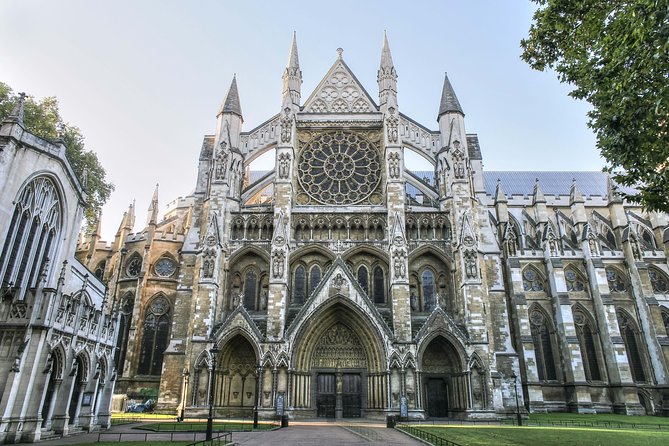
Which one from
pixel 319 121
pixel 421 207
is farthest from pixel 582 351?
pixel 319 121

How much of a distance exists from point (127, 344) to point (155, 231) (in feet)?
29.8

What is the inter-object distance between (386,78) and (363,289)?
16119 mm

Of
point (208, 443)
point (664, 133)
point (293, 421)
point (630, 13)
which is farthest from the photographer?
point (293, 421)

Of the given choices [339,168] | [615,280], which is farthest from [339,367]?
[615,280]

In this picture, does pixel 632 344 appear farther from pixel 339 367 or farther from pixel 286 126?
pixel 286 126

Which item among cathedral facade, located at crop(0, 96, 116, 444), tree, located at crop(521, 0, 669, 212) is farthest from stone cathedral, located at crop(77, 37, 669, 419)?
tree, located at crop(521, 0, 669, 212)

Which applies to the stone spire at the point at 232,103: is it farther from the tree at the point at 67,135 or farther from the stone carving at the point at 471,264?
the stone carving at the point at 471,264

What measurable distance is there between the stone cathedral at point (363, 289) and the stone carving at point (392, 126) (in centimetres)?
9

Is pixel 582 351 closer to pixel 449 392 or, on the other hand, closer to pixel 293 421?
pixel 449 392

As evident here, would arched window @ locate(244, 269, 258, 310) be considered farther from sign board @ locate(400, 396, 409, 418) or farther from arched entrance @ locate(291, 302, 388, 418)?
sign board @ locate(400, 396, 409, 418)

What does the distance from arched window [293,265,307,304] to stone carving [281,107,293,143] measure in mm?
8956

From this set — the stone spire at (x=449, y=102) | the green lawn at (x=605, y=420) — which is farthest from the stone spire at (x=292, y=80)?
the green lawn at (x=605, y=420)

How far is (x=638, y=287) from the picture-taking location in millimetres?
38406

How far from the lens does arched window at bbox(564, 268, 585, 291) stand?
129 ft
